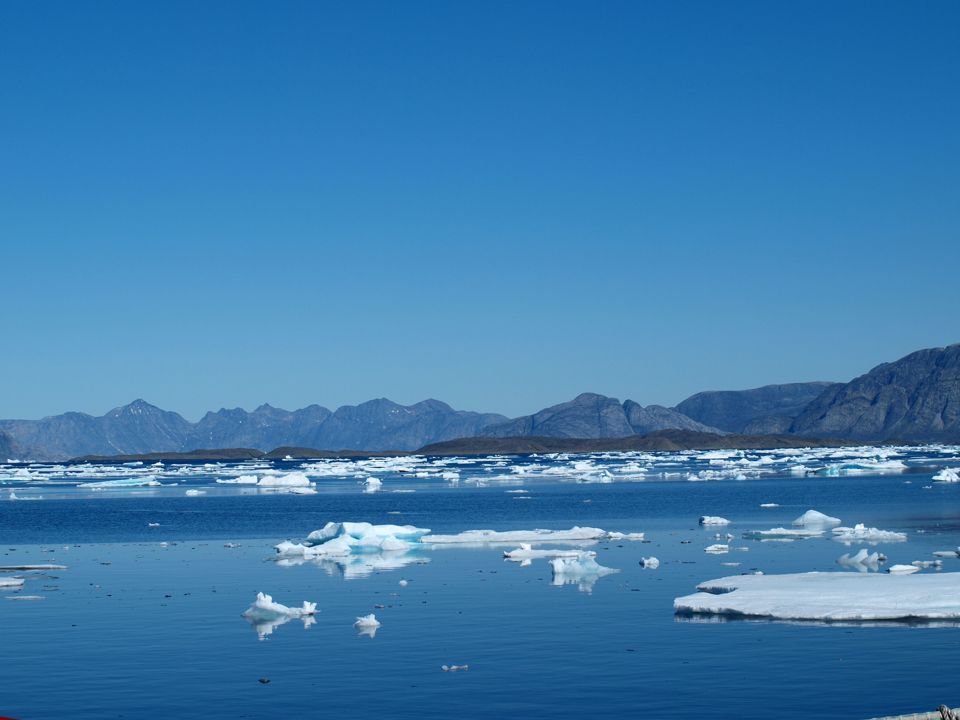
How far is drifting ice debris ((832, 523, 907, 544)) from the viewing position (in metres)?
36.0

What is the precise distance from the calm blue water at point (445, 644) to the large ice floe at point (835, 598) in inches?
20.5

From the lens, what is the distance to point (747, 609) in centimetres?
2181

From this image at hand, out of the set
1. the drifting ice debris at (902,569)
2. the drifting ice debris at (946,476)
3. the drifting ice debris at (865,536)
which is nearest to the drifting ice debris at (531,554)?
the drifting ice debris at (865,536)

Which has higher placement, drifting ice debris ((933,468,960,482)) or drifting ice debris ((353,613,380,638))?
drifting ice debris ((933,468,960,482))

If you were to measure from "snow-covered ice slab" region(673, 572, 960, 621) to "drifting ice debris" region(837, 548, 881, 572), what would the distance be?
3.37 meters

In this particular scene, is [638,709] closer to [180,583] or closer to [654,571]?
[654,571]

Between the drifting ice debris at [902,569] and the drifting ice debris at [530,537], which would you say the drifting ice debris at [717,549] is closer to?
the drifting ice debris at [530,537]

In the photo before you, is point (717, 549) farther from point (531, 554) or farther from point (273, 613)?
point (273, 613)

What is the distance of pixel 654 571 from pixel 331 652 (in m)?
11.9

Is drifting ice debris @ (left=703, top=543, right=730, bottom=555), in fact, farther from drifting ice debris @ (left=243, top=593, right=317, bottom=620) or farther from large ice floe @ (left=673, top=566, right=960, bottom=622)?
drifting ice debris @ (left=243, top=593, right=317, bottom=620)

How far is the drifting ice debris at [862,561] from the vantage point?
94.5 feet

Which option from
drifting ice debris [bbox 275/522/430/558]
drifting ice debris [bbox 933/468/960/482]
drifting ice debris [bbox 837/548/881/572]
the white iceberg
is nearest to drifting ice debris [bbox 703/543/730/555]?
drifting ice debris [bbox 837/548/881/572]

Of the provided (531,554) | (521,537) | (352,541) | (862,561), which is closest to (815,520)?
(521,537)

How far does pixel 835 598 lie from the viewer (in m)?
22.3
